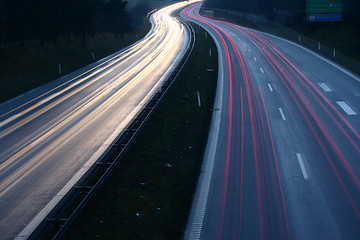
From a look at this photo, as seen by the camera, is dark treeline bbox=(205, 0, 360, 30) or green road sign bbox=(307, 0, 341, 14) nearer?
green road sign bbox=(307, 0, 341, 14)

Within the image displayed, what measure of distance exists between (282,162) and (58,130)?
428 inches

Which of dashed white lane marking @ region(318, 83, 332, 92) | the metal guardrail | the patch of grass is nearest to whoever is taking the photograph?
the metal guardrail

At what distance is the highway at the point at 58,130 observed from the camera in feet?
47.3

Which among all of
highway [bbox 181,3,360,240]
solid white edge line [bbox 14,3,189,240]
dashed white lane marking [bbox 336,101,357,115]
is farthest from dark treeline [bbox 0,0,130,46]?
dashed white lane marking [bbox 336,101,357,115]

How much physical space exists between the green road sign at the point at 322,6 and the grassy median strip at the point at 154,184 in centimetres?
1948

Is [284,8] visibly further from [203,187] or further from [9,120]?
[203,187]

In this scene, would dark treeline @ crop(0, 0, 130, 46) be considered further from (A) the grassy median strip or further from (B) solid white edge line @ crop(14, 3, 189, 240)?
(B) solid white edge line @ crop(14, 3, 189, 240)

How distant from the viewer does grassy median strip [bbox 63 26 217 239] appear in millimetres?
12648

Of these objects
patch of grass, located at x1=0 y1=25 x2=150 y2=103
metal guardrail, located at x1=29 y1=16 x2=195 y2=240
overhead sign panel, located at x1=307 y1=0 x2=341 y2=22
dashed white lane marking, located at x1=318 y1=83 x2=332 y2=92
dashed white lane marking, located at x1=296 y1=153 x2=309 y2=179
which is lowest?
dashed white lane marking, located at x1=296 y1=153 x2=309 y2=179

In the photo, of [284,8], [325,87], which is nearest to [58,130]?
[325,87]

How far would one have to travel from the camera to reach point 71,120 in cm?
2467

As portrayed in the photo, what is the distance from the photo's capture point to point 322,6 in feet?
137

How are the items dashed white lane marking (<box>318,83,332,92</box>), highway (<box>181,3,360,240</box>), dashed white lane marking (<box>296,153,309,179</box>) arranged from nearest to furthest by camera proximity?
highway (<box>181,3,360,240</box>) < dashed white lane marking (<box>296,153,309,179</box>) < dashed white lane marking (<box>318,83,332,92</box>)

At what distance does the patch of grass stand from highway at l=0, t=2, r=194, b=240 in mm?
2171
